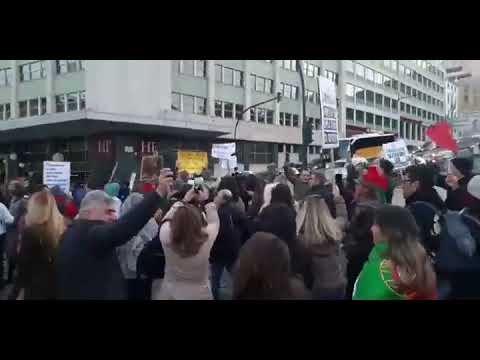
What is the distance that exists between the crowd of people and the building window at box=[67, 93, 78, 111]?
106 feet

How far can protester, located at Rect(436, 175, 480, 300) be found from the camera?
3775mm

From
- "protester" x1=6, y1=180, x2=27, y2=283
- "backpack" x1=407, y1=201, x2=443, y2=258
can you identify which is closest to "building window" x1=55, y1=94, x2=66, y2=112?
"protester" x1=6, y1=180, x2=27, y2=283

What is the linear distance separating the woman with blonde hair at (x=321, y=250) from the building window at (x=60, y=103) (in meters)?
35.3

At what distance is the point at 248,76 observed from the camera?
4434cm

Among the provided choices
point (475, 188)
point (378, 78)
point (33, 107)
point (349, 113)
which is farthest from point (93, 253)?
point (378, 78)

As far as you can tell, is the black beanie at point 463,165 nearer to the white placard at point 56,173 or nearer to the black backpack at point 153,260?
the black backpack at point 153,260

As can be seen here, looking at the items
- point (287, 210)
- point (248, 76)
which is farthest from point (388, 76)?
point (287, 210)

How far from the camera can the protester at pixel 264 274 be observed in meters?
2.83

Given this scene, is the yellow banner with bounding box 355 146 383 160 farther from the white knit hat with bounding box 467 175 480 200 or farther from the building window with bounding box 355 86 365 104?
the building window with bounding box 355 86 365 104

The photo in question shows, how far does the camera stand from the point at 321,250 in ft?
15.4

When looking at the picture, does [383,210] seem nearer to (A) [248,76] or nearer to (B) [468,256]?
(B) [468,256]

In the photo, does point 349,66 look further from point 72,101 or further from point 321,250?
point 321,250

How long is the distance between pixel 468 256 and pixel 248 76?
4172 centimetres
